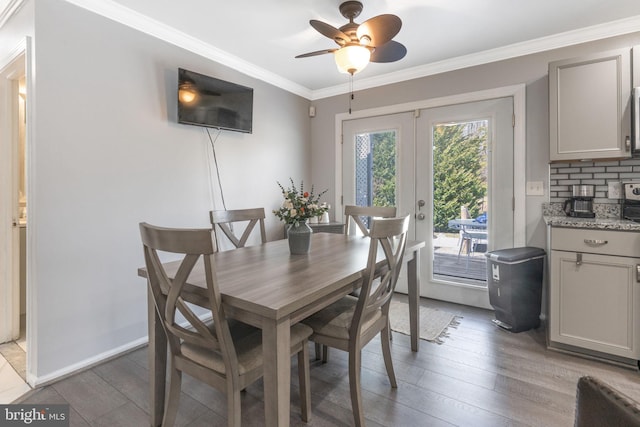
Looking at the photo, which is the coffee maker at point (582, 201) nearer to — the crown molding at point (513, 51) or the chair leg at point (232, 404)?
the crown molding at point (513, 51)

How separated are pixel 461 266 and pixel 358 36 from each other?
2389mm

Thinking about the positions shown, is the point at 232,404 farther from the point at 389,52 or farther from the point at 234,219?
the point at 389,52

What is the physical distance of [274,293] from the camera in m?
1.21

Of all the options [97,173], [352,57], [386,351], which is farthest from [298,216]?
[97,173]

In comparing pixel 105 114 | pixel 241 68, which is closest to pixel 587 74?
pixel 241 68

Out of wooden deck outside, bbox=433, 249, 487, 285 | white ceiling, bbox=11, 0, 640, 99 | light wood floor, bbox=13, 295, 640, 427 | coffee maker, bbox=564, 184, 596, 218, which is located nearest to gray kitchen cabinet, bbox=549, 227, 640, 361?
light wood floor, bbox=13, 295, 640, 427

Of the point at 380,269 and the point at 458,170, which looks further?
the point at 458,170

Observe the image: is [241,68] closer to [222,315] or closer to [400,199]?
[400,199]

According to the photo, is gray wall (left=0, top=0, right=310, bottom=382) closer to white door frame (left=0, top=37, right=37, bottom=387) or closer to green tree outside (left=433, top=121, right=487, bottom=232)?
white door frame (left=0, top=37, right=37, bottom=387)

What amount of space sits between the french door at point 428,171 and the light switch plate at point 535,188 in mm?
142

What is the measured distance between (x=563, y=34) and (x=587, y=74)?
1.84ft

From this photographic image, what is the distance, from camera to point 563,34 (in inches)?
104

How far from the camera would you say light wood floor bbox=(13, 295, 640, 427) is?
163 centimetres

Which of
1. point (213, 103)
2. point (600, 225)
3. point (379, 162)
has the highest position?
point (213, 103)
